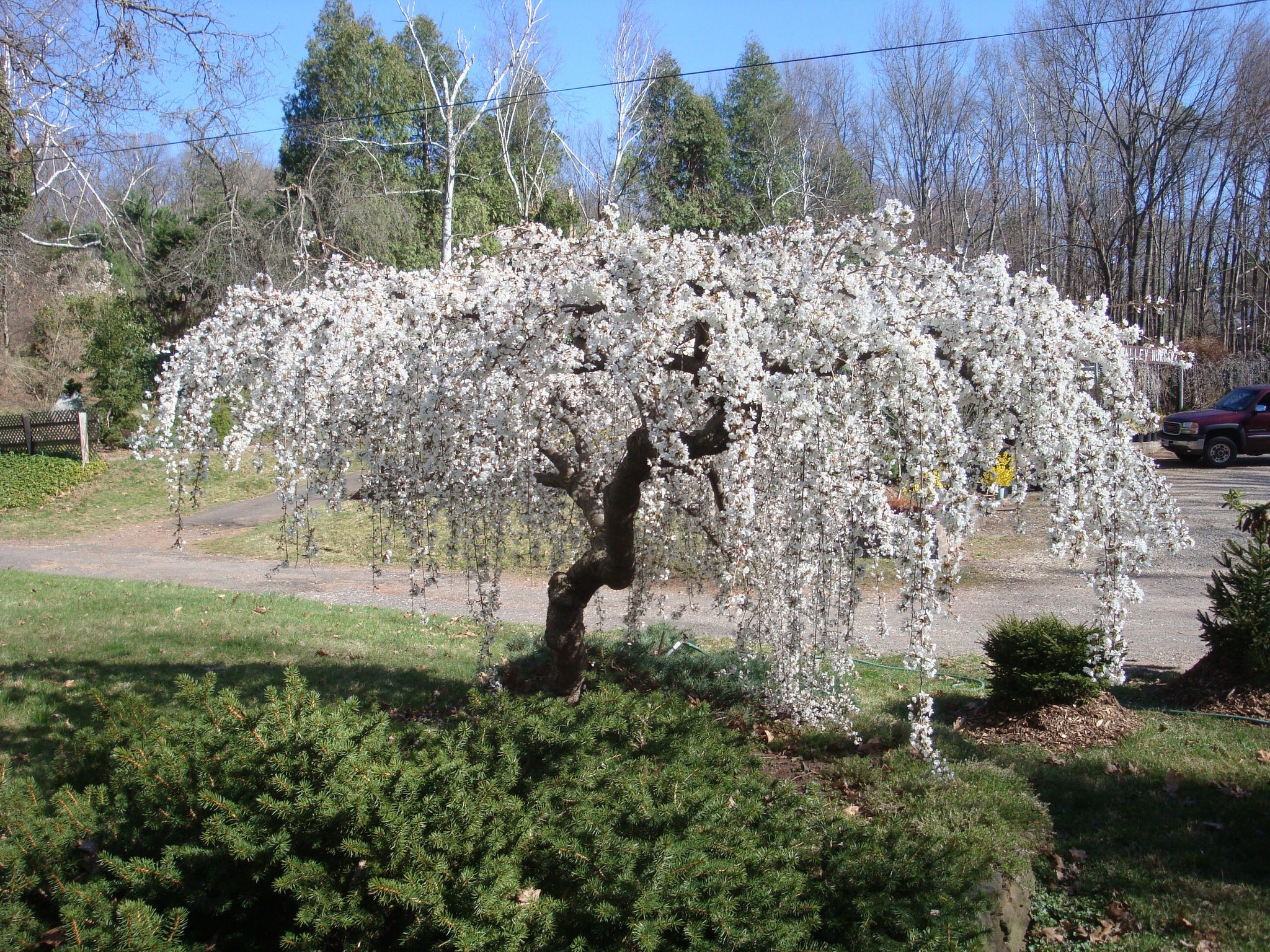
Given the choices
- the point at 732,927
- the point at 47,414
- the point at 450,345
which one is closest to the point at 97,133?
the point at 450,345

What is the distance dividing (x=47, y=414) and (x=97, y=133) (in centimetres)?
1306

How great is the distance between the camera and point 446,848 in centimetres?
269

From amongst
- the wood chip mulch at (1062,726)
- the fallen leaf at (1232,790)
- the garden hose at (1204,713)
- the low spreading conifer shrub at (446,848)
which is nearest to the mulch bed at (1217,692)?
the garden hose at (1204,713)

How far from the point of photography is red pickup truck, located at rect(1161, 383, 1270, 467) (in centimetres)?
1786

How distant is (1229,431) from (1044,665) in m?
16.5

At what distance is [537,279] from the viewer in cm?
384

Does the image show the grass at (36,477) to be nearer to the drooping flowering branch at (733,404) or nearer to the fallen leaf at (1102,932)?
the drooping flowering branch at (733,404)

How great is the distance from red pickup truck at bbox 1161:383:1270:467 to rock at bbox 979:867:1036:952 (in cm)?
1827

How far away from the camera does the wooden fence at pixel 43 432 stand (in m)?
16.5

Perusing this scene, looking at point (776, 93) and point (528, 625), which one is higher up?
point (776, 93)

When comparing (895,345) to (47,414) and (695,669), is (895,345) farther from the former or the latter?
(47,414)

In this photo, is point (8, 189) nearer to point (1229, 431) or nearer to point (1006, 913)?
point (1006, 913)

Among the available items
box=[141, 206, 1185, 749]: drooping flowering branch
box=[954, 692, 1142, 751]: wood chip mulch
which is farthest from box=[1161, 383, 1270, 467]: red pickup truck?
box=[141, 206, 1185, 749]: drooping flowering branch

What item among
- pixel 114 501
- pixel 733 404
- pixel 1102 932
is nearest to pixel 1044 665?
pixel 1102 932
